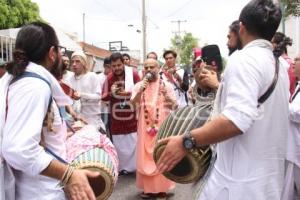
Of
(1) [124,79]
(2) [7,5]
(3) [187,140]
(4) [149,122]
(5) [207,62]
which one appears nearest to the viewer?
(3) [187,140]

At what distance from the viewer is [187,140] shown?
2.12m

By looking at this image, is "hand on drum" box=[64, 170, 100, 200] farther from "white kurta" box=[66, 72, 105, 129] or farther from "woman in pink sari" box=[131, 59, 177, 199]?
"white kurta" box=[66, 72, 105, 129]

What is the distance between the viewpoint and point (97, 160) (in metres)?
2.22

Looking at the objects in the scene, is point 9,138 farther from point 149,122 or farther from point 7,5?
point 7,5

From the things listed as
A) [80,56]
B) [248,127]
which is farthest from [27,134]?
[80,56]

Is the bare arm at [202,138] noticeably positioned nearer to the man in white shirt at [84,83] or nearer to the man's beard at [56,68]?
the man's beard at [56,68]

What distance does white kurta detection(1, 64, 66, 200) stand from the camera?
1904 mm

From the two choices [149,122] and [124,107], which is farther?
[124,107]

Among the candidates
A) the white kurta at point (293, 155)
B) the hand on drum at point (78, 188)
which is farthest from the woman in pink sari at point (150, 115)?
the hand on drum at point (78, 188)

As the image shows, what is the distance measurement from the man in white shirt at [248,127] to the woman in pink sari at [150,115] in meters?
3.49

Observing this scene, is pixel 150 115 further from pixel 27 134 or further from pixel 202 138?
pixel 27 134

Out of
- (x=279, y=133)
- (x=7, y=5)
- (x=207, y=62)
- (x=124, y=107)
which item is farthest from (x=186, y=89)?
(x=7, y=5)

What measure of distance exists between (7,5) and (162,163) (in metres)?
16.9

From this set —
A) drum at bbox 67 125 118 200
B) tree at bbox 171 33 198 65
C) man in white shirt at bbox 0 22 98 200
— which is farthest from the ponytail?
tree at bbox 171 33 198 65
